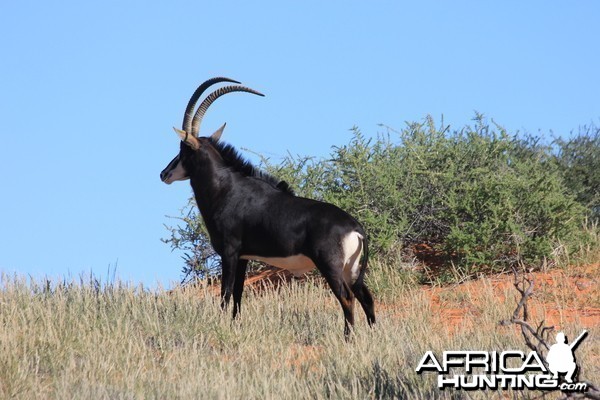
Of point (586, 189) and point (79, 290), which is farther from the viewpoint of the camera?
point (586, 189)

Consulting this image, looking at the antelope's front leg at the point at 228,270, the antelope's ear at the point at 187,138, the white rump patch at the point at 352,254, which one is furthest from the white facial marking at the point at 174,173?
the white rump patch at the point at 352,254

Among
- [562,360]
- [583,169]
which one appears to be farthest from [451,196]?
[562,360]

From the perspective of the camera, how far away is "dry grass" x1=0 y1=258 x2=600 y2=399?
7754 mm

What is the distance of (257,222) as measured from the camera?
11375 mm

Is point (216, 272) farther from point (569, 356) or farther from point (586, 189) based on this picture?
point (569, 356)

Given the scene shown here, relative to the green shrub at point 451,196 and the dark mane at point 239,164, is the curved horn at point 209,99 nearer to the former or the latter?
the dark mane at point 239,164

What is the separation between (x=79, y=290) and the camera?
11648 millimetres

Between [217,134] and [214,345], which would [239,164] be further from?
[214,345]

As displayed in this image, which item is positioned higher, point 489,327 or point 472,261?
point 472,261

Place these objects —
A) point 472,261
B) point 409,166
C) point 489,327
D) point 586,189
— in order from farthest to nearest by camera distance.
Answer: point 586,189
point 409,166
point 472,261
point 489,327

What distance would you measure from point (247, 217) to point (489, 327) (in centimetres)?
323

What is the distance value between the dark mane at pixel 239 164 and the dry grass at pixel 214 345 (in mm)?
1698

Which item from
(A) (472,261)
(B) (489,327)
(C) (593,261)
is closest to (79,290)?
(B) (489,327)

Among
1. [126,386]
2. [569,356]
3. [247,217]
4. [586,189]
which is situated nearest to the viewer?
[569,356]
